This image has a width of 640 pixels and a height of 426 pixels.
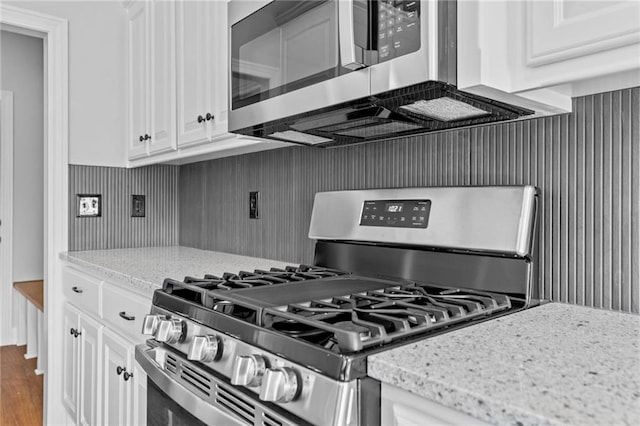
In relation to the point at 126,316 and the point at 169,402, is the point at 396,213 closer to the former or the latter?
the point at 169,402

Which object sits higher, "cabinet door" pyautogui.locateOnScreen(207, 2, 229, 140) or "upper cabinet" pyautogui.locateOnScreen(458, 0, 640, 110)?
"cabinet door" pyautogui.locateOnScreen(207, 2, 229, 140)

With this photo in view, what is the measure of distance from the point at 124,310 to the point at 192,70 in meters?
0.95

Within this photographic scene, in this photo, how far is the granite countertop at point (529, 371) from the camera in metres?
0.53

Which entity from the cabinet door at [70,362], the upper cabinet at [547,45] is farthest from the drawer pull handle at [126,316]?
the upper cabinet at [547,45]

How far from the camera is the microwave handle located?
96 cm

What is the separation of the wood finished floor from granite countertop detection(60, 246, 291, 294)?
0.96m

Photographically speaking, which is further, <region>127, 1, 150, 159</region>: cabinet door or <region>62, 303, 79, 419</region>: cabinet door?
<region>127, 1, 150, 159</region>: cabinet door

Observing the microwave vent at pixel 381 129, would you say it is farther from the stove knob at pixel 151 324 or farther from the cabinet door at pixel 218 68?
the stove knob at pixel 151 324

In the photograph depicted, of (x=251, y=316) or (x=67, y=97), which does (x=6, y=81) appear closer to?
(x=67, y=97)

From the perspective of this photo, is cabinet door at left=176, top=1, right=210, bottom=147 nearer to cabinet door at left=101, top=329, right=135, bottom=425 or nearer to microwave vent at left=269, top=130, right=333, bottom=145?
microwave vent at left=269, top=130, right=333, bottom=145

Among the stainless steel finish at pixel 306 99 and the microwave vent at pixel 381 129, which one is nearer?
the stainless steel finish at pixel 306 99

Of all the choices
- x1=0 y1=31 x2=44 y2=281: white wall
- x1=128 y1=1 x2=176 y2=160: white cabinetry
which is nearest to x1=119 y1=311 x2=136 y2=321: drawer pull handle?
x1=128 y1=1 x2=176 y2=160: white cabinetry

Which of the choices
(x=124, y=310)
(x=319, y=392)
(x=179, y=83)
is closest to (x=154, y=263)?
(x=124, y=310)

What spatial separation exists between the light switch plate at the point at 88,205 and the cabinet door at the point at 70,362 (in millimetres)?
460
